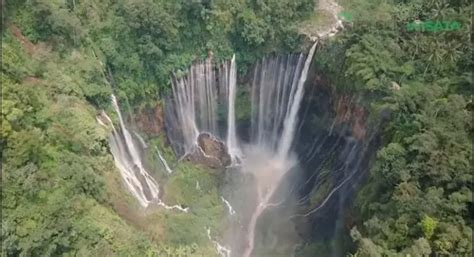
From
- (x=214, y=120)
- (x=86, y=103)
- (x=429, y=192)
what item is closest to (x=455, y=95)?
(x=429, y=192)

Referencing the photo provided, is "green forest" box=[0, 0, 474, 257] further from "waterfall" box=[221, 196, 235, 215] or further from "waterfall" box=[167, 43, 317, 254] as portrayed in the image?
"waterfall" box=[167, 43, 317, 254]

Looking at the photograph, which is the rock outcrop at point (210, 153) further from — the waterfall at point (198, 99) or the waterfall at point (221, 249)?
the waterfall at point (221, 249)

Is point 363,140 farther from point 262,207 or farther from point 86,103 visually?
point 86,103

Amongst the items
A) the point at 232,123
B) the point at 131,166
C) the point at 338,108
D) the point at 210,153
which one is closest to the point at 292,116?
the point at 338,108

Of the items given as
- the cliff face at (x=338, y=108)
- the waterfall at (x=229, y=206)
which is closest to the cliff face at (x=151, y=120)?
the waterfall at (x=229, y=206)

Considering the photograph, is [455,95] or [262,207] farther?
[262,207]

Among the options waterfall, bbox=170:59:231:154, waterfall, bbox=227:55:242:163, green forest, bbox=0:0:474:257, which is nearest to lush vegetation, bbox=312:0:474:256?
green forest, bbox=0:0:474:257
